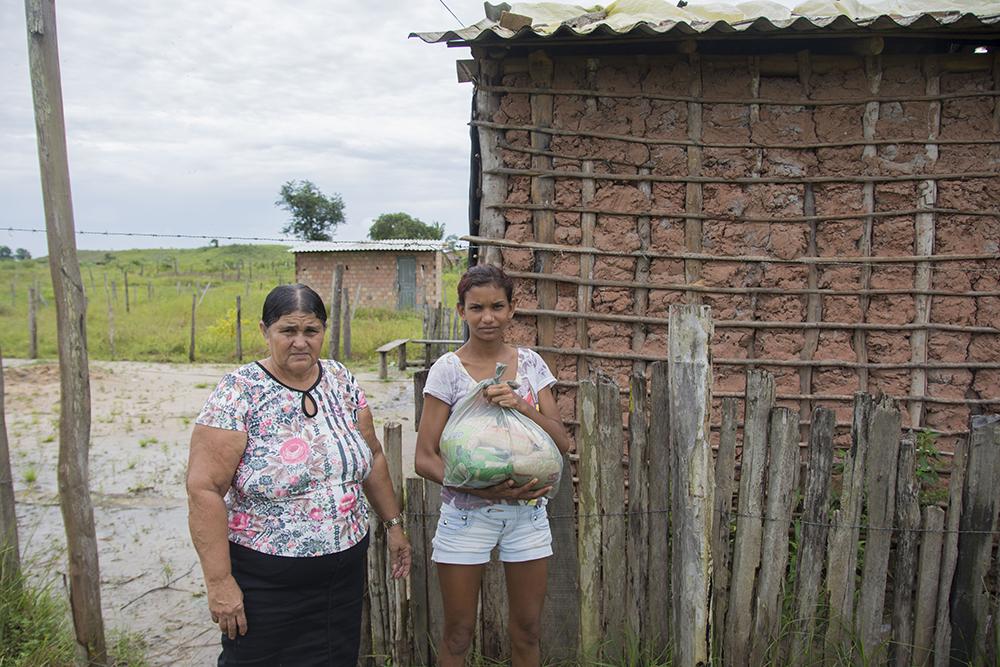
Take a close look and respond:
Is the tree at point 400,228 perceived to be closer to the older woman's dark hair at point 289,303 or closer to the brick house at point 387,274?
the brick house at point 387,274

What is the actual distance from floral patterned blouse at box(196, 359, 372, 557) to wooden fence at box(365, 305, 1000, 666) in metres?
0.64

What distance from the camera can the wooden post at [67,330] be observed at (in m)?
3.01

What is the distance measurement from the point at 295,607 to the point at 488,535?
0.68 m

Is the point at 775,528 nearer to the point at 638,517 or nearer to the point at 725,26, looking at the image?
the point at 638,517

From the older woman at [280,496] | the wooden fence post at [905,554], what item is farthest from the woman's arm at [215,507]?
the wooden fence post at [905,554]

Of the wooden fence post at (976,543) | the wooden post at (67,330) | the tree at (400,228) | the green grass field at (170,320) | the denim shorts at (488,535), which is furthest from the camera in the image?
the tree at (400,228)

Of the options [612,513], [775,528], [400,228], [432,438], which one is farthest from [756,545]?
[400,228]

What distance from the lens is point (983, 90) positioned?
4.09 meters

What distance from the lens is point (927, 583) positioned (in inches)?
119

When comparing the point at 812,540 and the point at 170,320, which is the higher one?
the point at 812,540

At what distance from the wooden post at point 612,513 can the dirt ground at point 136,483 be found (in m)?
2.00

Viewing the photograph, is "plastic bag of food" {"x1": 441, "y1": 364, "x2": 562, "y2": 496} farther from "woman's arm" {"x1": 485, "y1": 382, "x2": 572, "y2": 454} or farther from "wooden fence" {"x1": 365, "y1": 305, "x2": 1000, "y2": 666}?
"wooden fence" {"x1": 365, "y1": 305, "x2": 1000, "y2": 666}

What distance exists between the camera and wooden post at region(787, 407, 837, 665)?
9.70ft

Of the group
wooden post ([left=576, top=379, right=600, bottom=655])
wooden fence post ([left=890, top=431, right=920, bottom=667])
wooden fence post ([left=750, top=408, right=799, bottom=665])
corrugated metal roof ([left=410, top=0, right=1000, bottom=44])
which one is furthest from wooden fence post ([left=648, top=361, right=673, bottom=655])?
corrugated metal roof ([left=410, top=0, right=1000, bottom=44])
